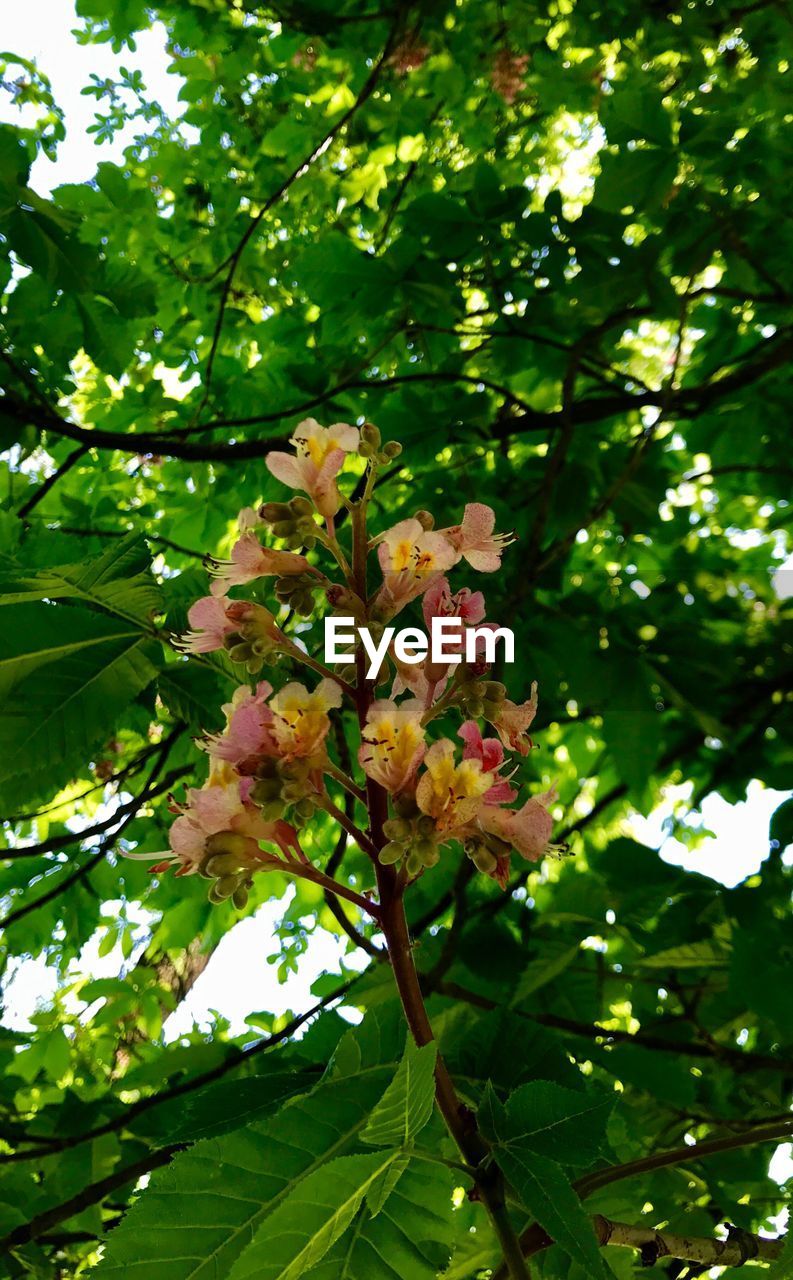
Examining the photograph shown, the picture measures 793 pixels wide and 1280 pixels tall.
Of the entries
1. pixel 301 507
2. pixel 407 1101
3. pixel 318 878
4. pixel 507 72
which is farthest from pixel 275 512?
pixel 507 72

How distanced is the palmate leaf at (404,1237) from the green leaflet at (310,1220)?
0.03 meters

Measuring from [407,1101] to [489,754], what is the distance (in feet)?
0.68

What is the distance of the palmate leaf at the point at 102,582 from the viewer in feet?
2.36

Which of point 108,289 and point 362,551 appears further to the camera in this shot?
point 108,289

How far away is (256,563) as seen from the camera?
623mm

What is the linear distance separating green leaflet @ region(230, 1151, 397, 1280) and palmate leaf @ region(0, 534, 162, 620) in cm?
45

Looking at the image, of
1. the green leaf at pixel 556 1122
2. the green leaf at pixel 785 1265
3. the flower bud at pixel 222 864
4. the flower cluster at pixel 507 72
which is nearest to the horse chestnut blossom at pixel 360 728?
the flower bud at pixel 222 864

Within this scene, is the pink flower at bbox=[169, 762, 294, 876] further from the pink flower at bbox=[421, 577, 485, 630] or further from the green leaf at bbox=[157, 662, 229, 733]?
the green leaf at bbox=[157, 662, 229, 733]

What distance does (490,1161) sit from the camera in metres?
0.53

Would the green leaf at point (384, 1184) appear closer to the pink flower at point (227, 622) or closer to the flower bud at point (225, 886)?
the flower bud at point (225, 886)

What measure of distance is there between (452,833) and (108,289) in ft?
4.96

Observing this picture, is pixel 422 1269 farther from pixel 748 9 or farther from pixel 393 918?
pixel 748 9

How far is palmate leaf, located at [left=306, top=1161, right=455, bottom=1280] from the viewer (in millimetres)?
484

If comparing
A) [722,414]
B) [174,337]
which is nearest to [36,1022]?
[174,337]
